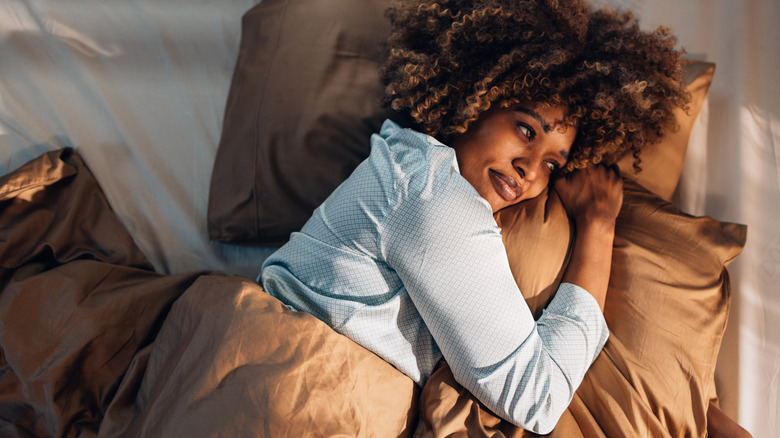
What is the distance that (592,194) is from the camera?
1.03m

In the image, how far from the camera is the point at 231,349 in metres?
0.76

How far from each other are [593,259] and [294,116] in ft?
2.17

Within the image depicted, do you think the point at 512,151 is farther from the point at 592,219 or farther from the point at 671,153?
the point at 671,153

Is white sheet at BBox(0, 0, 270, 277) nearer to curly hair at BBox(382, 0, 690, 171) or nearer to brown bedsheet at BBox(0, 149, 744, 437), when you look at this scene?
brown bedsheet at BBox(0, 149, 744, 437)

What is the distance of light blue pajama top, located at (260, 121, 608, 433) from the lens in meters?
0.82

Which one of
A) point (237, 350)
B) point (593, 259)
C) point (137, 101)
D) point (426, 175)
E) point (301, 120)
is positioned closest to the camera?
point (237, 350)

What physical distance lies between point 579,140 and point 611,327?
0.37m

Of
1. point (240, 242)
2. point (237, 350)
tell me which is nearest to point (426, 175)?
point (237, 350)

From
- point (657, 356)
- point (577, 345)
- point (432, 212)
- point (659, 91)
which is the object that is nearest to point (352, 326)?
point (432, 212)

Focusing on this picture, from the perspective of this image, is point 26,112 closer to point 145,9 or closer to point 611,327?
point 145,9

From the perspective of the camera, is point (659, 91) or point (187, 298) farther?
point (659, 91)

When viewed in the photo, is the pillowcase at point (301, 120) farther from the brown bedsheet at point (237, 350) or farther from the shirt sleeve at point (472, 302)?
the shirt sleeve at point (472, 302)

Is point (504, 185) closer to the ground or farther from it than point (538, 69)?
closer to the ground

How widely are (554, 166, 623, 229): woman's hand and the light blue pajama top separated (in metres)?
0.16
